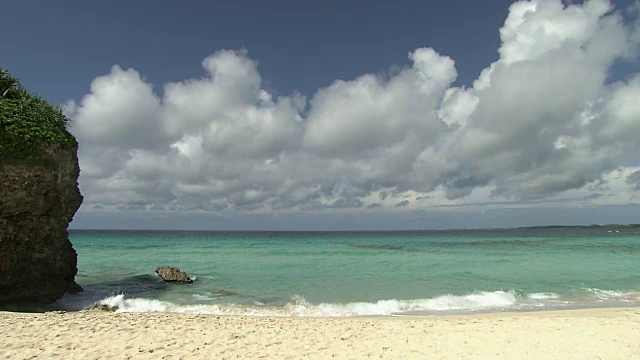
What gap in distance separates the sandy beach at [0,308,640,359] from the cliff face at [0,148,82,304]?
4312 mm

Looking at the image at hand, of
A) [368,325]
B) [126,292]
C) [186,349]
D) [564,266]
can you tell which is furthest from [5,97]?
[564,266]

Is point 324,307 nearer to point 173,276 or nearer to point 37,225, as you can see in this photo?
point 173,276

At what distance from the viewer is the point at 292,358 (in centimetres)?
857

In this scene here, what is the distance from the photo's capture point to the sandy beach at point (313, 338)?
8742mm

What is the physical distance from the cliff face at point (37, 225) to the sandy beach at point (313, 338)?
431 centimetres

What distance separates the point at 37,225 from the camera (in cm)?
1609

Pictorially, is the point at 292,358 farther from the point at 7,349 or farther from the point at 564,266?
the point at 564,266

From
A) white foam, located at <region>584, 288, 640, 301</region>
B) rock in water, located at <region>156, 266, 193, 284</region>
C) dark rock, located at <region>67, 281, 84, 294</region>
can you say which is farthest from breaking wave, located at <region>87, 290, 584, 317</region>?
rock in water, located at <region>156, 266, 193, 284</region>

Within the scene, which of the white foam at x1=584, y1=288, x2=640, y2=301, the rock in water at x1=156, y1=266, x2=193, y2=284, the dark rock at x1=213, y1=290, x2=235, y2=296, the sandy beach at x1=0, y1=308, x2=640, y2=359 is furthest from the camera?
the rock in water at x1=156, y1=266, x2=193, y2=284

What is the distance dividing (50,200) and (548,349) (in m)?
20.4

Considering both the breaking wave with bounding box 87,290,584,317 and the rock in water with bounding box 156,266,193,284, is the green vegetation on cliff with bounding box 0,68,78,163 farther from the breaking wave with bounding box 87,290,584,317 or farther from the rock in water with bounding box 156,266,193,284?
the rock in water with bounding box 156,266,193,284

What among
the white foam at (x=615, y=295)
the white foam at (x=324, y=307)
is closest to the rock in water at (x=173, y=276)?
the white foam at (x=324, y=307)

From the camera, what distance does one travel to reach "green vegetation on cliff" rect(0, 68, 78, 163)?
14242 mm

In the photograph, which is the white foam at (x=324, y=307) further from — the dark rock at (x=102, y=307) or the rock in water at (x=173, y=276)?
the rock in water at (x=173, y=276)
